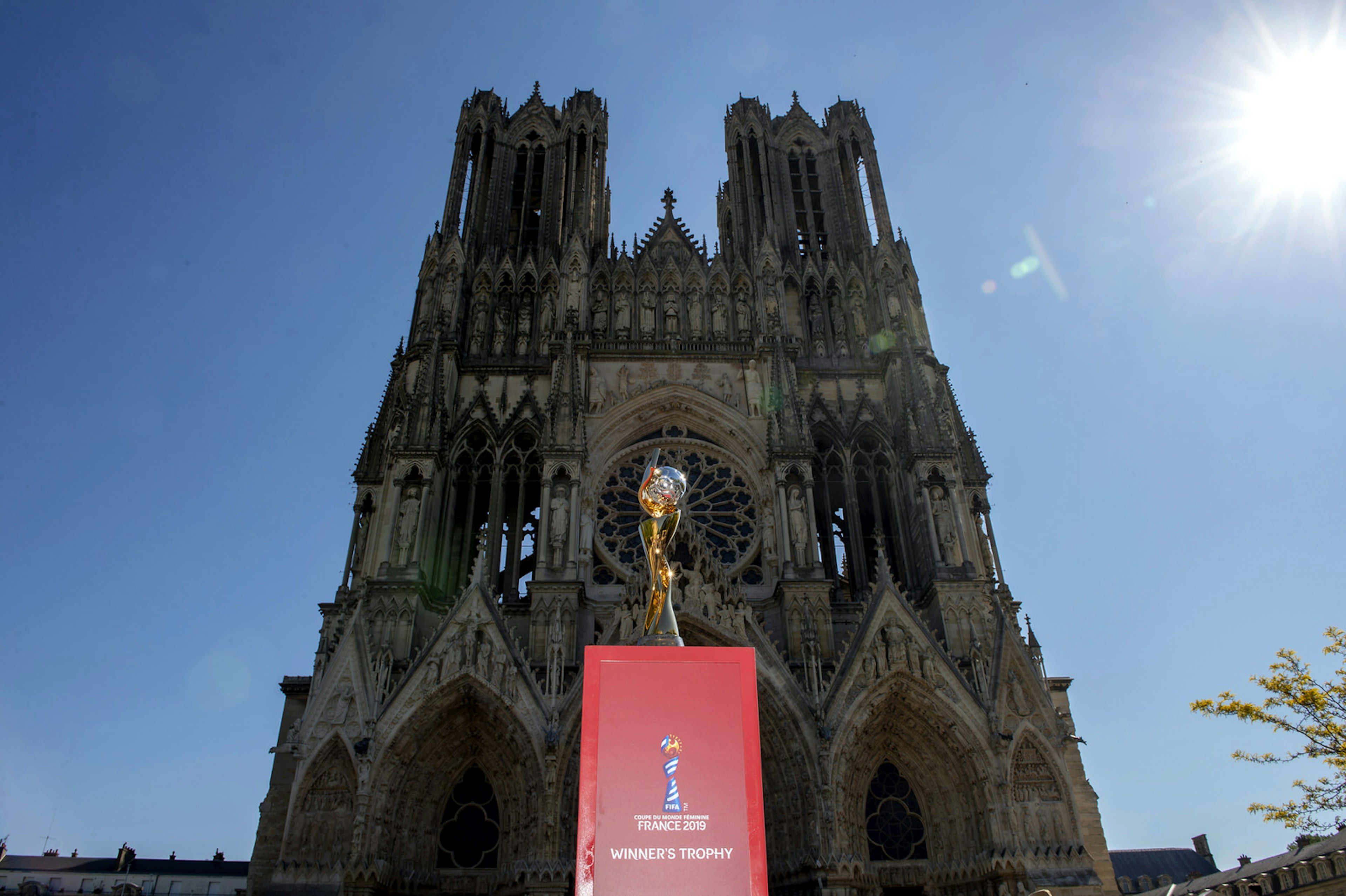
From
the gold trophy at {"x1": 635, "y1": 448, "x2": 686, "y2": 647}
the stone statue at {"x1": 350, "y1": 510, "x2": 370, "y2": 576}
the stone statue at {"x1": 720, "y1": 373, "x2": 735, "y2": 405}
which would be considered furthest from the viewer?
the stone statue at {"x1": 720, "y1": 373, "x2": 735, "y2": 405}

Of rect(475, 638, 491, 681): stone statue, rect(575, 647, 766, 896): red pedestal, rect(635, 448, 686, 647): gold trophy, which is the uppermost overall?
rect(475, 638, 491, 681): stone statue

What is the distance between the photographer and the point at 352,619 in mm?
18703

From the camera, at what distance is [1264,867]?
30.1 meters

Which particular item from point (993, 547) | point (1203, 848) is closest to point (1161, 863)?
point (1203, 848)

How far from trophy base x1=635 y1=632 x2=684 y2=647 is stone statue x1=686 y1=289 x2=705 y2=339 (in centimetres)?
1797

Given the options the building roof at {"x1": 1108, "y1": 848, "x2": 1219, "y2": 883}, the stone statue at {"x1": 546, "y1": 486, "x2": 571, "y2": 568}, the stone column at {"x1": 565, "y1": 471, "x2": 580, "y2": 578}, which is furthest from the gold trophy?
the building roof at {"x1": 1108, "y1": 848, "x2": 1219, "y2": 883}

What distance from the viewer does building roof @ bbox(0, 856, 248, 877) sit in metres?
48.4

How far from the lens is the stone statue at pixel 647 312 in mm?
25625

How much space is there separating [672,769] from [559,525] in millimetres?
14409

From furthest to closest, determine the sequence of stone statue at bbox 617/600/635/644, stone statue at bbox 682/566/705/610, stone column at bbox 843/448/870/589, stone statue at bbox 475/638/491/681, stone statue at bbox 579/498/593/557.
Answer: stone column at bbox 843/448/870/589 → stone statue at bbox 579/498/593/557 → stone statue at bbox 682/566/705/610 → stone statue at bbox 617/600/635/644 → stone statue at bbox 475/638/491/681

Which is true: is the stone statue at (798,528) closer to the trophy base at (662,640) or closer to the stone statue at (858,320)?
the stone statue at (858,320)

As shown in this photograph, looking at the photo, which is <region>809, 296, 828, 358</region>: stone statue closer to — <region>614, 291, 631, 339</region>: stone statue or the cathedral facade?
the cathedral facade

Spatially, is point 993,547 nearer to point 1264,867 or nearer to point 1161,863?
point 1264,867

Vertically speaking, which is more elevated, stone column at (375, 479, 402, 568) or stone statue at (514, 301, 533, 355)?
stone statue at (514, 301, 533, 355)
